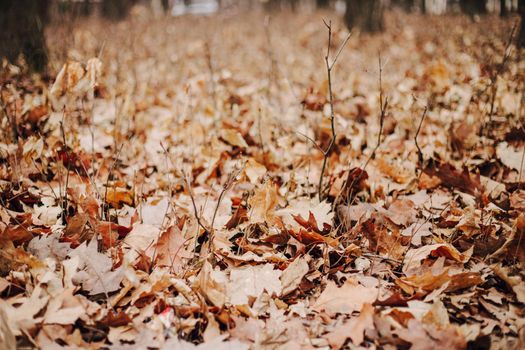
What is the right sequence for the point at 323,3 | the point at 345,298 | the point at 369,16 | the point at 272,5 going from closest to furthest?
the point at 345,298
the point at 369,16
the point at 323,3
the point at 272,5

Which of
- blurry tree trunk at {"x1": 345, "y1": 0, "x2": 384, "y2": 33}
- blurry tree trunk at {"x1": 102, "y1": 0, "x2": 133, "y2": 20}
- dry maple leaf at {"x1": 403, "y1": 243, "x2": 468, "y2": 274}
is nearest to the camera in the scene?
dry maple leaf at {"x1": 403, "y1": 243, "x2": 468, "y2": 274}

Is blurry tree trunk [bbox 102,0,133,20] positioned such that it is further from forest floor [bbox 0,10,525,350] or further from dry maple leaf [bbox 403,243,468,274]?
dry maple leaf [bbox 403,243,468,274]

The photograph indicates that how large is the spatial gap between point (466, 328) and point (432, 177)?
95cm

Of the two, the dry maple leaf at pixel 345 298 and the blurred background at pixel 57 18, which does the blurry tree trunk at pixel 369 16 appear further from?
the dry maple leaf at pixel 345 298

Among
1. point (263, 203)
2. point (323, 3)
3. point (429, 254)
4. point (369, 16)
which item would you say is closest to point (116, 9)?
point (369, 16)

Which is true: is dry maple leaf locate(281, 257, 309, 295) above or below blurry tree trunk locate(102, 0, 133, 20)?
below

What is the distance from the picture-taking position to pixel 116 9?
10836 millimetres

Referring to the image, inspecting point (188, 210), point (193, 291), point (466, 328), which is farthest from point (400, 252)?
point (188, 210)

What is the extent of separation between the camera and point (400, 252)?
1457 mm

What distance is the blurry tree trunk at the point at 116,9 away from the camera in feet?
33.4

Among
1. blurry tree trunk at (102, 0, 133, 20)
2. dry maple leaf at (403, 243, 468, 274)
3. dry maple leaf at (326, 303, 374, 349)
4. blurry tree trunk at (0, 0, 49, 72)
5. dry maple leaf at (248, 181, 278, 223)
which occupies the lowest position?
dry maple leaf at (326, 303, 374, 349)

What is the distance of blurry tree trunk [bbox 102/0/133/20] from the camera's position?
10.2 meters

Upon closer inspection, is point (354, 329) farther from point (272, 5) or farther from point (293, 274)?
point (272, 5)

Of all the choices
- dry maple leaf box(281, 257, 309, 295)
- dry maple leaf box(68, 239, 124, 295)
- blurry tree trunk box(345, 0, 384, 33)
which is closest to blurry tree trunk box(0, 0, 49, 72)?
dry maple leaf box(68, 239, 124, 295)
